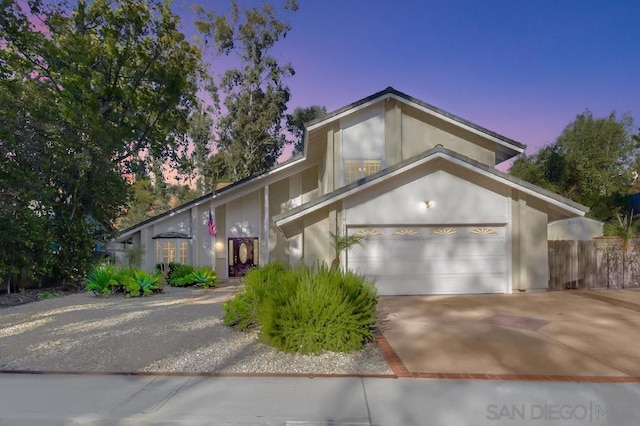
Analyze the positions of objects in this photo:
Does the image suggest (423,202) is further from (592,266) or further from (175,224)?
(175,224)

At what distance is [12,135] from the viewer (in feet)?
38.7

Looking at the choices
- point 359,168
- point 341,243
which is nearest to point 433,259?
point 341,243

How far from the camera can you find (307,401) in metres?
4.50

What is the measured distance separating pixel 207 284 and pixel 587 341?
13.2 meters

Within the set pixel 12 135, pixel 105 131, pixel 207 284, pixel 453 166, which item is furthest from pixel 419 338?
pixel 105 131

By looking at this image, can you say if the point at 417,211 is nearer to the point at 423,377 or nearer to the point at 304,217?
the point at 304,217

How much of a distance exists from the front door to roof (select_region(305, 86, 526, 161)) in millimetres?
7598

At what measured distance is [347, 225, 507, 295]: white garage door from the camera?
1225cm

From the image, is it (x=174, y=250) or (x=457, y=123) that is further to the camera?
(x=174, y=250)

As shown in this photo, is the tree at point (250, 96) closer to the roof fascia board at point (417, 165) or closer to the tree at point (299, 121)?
the tree at point (299, 121)

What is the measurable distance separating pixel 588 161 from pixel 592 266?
80.0 ft

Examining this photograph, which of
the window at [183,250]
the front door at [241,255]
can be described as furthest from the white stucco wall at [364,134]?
the window at [183,250]

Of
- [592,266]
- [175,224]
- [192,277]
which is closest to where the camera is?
[592,266]

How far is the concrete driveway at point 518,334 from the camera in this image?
5613mm
